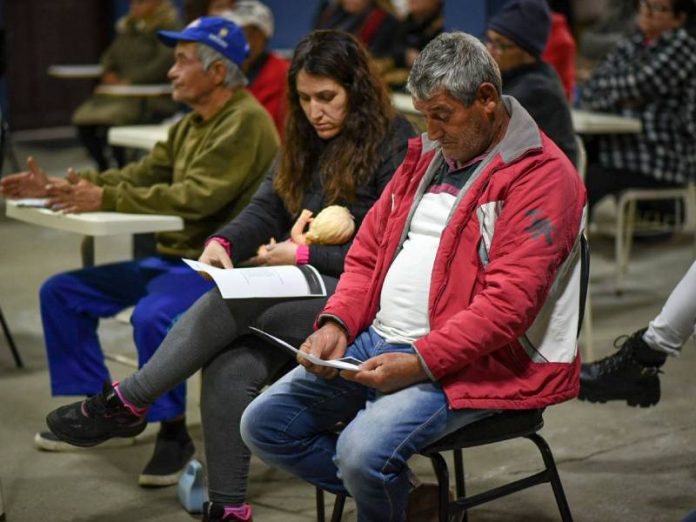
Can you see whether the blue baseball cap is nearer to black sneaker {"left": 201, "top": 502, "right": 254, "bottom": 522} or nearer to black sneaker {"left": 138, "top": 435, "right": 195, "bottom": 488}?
black sneaker {"left": 138, "top": 435, "right": 195, "bottom": 488}

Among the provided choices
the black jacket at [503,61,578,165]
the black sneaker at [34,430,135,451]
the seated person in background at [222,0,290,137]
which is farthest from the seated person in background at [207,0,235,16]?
the black sneaker at [34,430,135,451]

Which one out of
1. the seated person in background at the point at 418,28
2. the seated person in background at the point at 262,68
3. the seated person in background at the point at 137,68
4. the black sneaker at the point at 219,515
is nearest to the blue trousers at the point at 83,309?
the black sneaker at the point at 219,515

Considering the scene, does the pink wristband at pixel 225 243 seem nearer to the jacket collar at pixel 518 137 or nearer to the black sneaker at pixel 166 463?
the black sneaker at pixel 166 463

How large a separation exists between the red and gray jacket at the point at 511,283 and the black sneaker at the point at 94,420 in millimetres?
886

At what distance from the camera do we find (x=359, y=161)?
2998 mm

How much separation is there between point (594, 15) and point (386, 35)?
373 cm

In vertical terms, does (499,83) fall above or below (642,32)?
above

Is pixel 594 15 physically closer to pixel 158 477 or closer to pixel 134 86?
pixel 134 86

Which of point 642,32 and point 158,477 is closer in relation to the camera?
point 158,477

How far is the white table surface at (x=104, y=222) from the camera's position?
10.6 feet

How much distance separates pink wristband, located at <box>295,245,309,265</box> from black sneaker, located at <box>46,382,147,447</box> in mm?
555

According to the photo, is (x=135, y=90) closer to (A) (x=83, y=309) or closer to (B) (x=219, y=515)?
(A) (x=83, y=309)

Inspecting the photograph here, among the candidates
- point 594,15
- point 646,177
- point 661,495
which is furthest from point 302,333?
point 594,15

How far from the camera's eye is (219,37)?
3.54m
